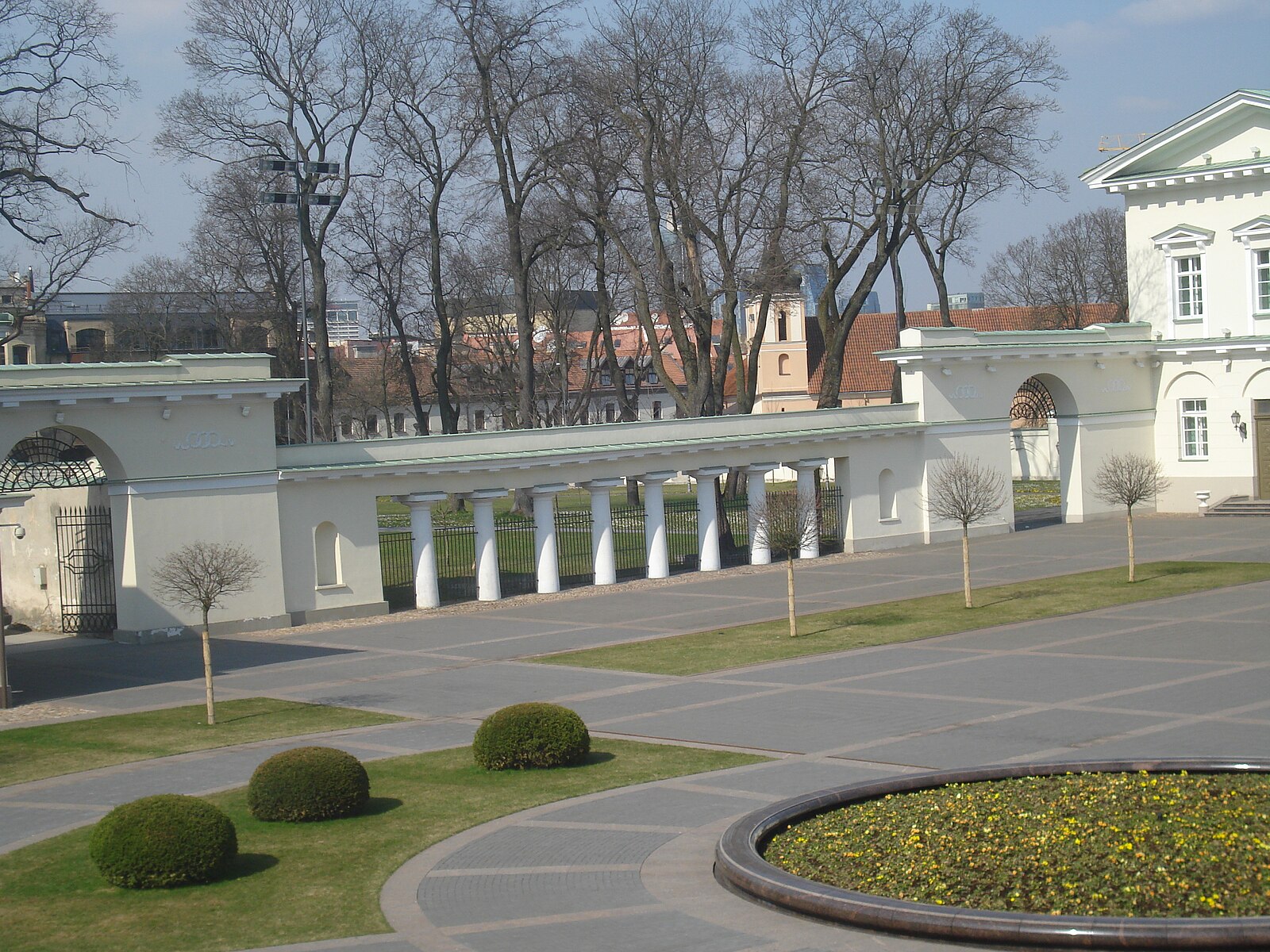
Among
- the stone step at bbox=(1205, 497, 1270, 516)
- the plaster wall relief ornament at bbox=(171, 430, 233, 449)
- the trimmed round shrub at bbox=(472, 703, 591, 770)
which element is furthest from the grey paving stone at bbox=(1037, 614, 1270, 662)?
the stone step at bbox=(1205, 497, 1270, 516)

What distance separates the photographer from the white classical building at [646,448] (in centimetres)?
3047

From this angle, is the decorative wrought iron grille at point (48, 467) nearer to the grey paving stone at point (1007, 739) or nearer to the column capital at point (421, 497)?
the column capital at point (421, 497)

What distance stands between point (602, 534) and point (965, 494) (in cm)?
1081

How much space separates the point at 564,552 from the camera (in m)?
47.2

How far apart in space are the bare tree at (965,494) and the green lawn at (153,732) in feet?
47.6

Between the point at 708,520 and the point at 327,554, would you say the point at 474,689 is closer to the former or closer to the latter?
the point at 327,554

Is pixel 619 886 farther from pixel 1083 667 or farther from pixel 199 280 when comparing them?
pixel 199 280

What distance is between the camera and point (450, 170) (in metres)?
49.3

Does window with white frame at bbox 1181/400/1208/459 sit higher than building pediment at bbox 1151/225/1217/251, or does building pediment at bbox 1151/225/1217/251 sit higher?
building pediment at bbox 1151/225/1217/251

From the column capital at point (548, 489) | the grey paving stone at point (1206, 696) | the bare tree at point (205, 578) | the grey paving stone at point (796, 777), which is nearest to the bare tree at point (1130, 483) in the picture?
the grey paving stone at point (1206, 696)

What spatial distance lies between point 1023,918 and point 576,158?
38.6 metres

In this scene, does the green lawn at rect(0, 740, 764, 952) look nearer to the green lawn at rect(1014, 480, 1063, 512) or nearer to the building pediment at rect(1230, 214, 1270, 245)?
the building pediment at rect(1230, 214, 1270, 245)

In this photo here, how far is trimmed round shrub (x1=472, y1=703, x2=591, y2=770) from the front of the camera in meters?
16.9

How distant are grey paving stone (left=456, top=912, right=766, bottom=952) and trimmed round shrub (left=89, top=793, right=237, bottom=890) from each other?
299cm
